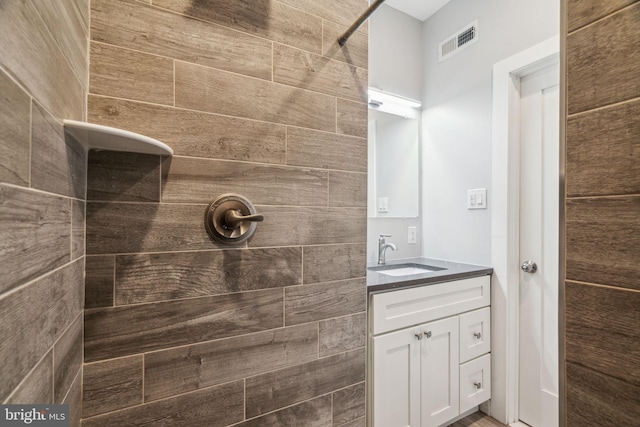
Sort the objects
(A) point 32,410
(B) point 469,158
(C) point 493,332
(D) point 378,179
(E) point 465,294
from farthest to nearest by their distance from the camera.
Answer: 1. (D) point 378,179
2. (B) point 469,158
3. (C) point 493,332
4. (E) point 465,294
5. (A) point 32,410

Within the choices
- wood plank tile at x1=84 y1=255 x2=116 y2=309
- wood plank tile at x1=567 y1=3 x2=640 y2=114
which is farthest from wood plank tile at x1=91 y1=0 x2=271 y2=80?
wood plank tile at x1=567 y1=3 x2=640 y2=114

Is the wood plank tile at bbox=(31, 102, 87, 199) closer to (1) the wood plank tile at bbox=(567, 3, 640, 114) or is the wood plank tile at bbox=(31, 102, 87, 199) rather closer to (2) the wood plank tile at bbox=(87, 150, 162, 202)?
(2) the wood plank tile at bbox=(87, 150, 162, 202)

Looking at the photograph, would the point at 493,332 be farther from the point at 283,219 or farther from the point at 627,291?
the point at 283,219

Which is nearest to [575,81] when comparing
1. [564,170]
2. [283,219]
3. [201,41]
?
[564,170]

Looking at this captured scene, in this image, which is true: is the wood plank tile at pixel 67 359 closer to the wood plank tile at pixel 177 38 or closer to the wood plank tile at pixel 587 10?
the wood plank tile at pixel 177 38

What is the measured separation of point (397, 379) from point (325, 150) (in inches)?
44.1

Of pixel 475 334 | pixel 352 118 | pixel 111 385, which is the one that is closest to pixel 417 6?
pixel 352 118

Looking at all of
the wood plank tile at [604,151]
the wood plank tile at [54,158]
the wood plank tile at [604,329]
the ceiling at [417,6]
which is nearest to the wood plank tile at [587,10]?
the wood plank tile at [604,151]

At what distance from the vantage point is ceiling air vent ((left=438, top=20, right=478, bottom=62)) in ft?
6.30

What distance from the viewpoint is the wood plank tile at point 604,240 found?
58 cm

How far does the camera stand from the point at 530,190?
1719 millimetres

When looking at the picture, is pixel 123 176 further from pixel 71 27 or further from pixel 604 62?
pixel 604 62

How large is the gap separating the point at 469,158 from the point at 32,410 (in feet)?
7.15
